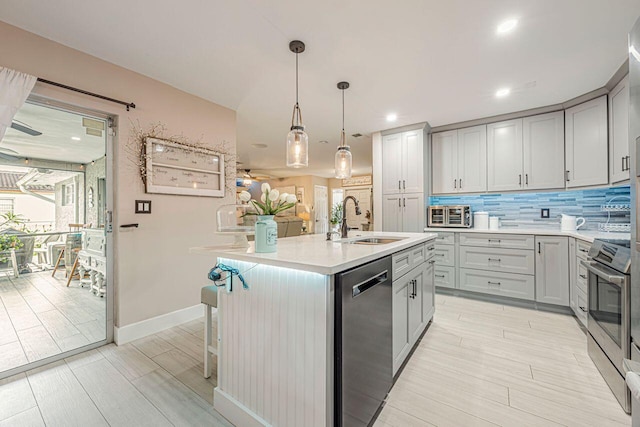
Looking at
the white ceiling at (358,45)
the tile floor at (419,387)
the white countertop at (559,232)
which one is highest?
the white ceiling at (358,45)

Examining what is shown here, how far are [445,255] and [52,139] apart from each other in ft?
14.9

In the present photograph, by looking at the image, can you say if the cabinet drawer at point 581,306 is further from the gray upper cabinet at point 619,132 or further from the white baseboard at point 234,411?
the white baseboard at point 234,411

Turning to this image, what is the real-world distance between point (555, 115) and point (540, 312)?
8.13 feet

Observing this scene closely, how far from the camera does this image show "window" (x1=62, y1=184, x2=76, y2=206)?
7.63ft

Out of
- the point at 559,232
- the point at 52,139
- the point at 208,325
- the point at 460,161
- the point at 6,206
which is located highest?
the point at 460,161

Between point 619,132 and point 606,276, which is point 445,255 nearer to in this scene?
point 606,276

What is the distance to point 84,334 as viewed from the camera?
7.84 feet

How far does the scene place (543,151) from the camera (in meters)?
3.46

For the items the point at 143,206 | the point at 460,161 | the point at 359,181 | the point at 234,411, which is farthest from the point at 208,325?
the point at 359,181


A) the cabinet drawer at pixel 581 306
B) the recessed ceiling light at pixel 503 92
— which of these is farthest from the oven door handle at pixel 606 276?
the recessed ceiling light at pixel 503 92

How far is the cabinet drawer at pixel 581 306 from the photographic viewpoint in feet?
8.43

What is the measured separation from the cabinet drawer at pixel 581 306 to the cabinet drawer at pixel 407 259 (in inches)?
66.6

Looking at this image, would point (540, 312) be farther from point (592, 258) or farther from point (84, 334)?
point (84, 334)

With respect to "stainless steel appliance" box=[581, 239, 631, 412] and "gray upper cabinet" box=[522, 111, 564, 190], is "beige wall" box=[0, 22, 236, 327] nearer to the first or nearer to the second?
"stainless steel appliance" box=[581, 239, 631, 412]
